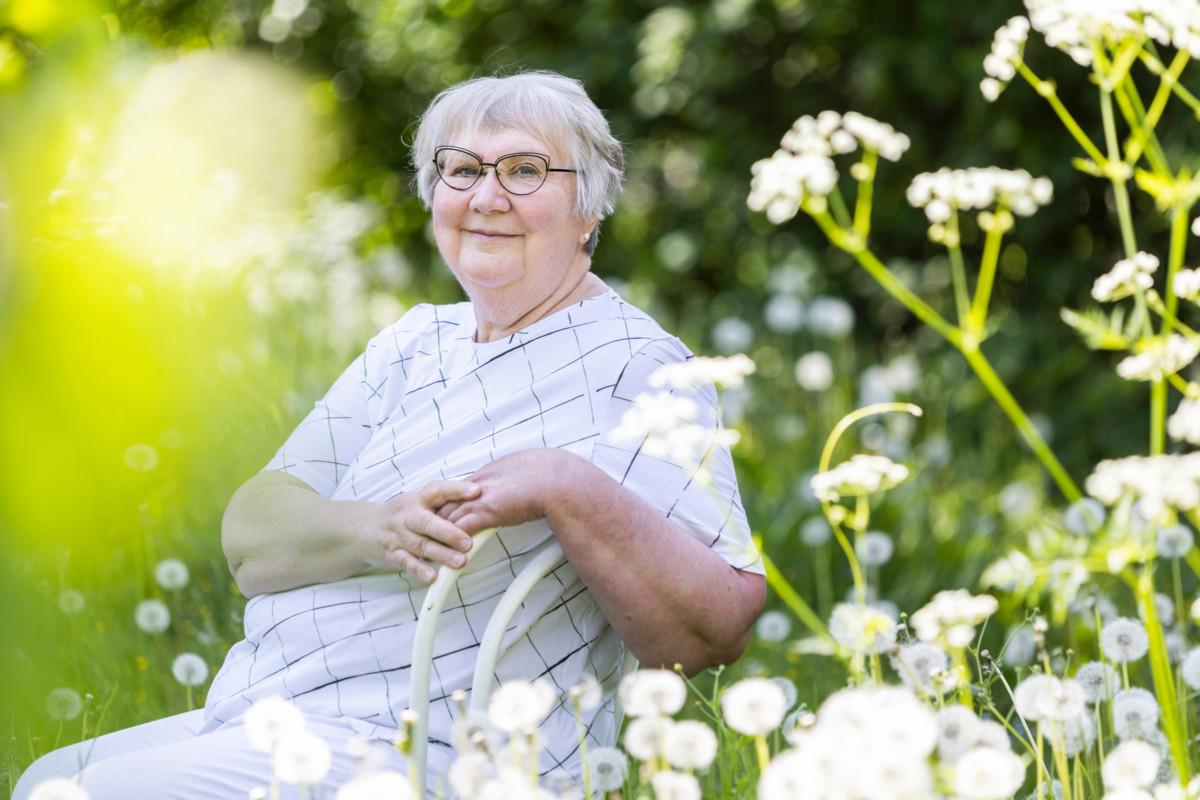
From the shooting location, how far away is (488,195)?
214cm

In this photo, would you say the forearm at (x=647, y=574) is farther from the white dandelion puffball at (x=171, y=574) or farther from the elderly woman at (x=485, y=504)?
the white dandelion puffball at (x=171, y=574)

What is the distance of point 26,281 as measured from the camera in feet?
2.30

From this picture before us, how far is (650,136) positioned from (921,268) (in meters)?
1.32

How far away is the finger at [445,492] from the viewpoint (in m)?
1.81

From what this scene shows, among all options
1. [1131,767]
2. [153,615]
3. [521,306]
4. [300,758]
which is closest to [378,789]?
[300,758]

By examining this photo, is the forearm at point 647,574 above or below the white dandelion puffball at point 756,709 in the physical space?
above

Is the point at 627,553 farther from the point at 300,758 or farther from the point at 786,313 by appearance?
the point at 786,313

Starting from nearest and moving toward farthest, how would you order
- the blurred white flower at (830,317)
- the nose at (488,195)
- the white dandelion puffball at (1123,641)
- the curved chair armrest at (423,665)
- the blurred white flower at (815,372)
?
the curved chair armrest at (423,665) → the white dandelion puffball at (1123,641) → the nose at (488,195) → the blurred white flower at (815,372) → the blurred white flower at (830,317)

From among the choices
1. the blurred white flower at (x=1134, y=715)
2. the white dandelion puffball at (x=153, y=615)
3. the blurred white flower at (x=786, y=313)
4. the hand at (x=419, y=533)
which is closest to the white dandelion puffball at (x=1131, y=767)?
the blurred white flower at (x=1134, y=715)

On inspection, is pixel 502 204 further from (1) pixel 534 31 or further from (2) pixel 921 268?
(1) pixel 534 31

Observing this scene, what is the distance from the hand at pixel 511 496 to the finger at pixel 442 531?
0.01m

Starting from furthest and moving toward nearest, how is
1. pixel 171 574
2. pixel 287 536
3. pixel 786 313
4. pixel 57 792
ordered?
pixel 786 313 → pixel 171 574 → pixel 287 536 → pixel 57 792

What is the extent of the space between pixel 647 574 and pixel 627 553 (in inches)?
1.6

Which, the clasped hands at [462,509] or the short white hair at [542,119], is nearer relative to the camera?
the clasped hands at [462,509]
